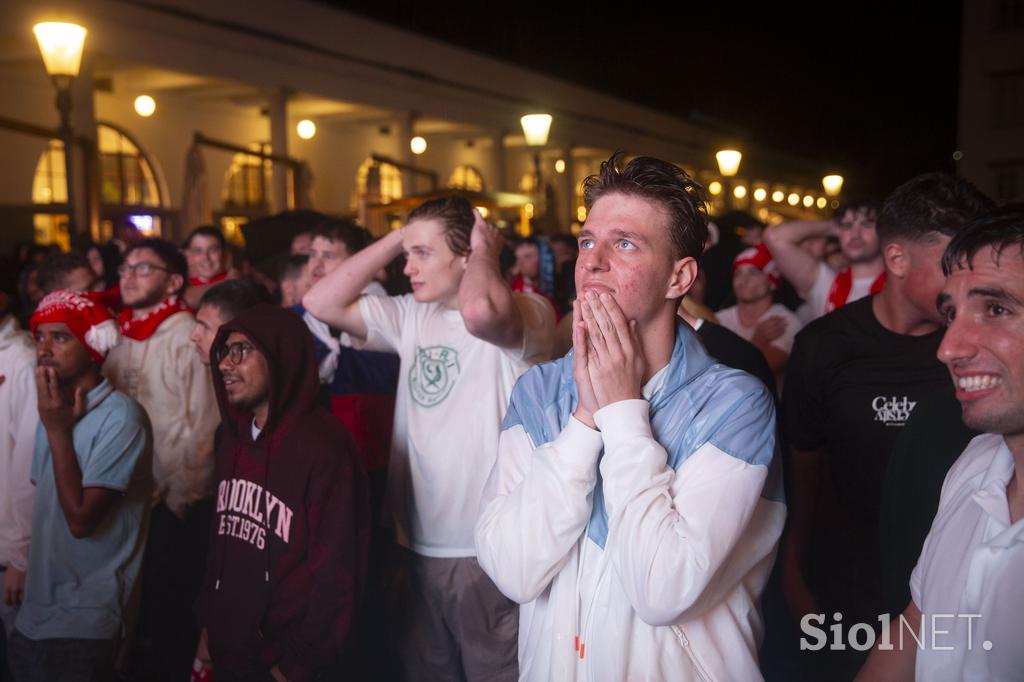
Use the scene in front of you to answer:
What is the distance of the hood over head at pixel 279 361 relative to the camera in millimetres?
3311

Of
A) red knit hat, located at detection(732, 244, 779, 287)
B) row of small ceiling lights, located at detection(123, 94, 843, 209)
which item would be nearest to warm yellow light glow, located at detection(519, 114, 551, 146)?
row of small ceiling lights, located at detection(123, 94, 843, 209)

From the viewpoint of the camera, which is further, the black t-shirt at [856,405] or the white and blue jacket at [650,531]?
the black t-shirt at [856,405]

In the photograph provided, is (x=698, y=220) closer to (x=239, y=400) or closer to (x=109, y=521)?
(x=239, y=400)

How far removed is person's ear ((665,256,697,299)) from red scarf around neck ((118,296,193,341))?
3.81 m

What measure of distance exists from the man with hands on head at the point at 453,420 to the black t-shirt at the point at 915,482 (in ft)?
5.06

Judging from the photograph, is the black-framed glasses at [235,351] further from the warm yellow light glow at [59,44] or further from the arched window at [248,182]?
the arched window at [248,182]

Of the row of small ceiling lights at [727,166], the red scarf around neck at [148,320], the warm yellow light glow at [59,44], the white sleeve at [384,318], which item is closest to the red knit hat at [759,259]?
the row of small ceiling lights at [727,166]

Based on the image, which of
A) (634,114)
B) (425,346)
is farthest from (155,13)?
(634,114)

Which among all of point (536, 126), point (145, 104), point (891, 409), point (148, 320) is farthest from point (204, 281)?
point (145, 104)

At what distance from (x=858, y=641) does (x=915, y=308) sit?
4.78ft

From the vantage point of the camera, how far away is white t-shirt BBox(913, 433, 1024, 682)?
5.64 feet

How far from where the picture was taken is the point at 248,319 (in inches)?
133

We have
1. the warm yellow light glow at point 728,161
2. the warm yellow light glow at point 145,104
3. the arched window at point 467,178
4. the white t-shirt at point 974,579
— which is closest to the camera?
the white t-shirt at point 974,579

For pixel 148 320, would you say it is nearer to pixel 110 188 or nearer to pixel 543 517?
pixel 543 517
